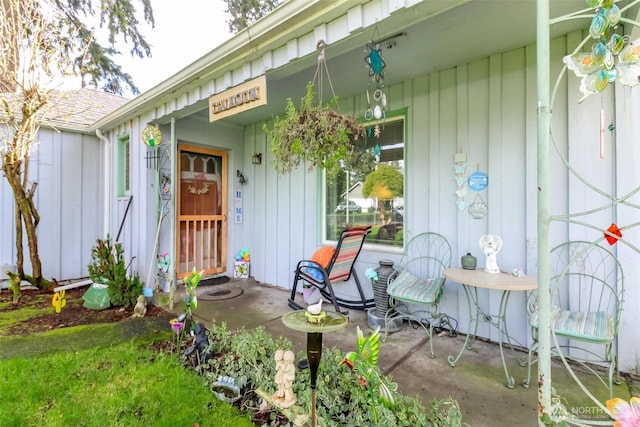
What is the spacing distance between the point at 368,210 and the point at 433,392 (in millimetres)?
1981

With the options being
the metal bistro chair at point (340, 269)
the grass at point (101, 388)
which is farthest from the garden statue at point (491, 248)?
the grass at point (101, 388)

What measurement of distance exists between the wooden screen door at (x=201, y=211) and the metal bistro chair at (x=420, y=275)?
2.98m

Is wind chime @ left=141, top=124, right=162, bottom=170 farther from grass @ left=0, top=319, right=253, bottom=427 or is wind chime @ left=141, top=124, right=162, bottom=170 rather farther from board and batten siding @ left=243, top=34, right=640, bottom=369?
board and batten siding @ left=243, top=34, right=640, bottom=369

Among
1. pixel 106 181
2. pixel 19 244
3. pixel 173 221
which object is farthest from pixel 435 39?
pixel 19 244

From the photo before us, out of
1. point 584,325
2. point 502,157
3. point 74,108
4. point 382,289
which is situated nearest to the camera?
point 584,325

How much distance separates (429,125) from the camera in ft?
9.90

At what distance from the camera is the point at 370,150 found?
3498 mm

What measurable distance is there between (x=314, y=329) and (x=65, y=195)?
5.30 meters

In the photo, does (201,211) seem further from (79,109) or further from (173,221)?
(79,109)

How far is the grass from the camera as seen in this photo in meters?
1.71

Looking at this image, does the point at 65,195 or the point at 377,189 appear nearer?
the point at 377,189

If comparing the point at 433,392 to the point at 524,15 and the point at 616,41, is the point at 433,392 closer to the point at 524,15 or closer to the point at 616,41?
the point at 616,41

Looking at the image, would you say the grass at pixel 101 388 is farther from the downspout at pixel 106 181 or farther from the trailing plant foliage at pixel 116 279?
the downspout at pixel 106 181

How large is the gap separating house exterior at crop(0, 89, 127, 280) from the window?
479 millimetres
